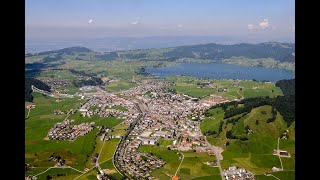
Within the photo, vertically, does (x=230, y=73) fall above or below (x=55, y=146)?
above

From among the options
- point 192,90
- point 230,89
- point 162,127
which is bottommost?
point 162,127

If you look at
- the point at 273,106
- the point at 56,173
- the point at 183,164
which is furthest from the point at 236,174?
the point at 273,106

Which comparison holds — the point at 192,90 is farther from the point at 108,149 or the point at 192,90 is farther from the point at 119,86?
the point at 108,149

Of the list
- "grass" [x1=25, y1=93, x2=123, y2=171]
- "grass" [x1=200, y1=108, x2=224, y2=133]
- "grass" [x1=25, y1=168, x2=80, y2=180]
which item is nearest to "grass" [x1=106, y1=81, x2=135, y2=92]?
"grass" [x1=25, y1=93, x2=123, y2=171]

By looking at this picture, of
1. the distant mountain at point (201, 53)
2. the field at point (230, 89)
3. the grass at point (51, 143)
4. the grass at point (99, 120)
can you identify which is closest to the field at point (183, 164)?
the grass at point (51, 143)

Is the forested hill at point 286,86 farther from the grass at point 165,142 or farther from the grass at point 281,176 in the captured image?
the grass at point 281,176

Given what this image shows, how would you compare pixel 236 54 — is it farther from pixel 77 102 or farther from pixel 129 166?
pixel 129 166

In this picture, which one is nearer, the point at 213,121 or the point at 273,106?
the point at 213,121

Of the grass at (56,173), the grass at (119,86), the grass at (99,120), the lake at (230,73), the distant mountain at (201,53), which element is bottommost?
the grass at (56,173)
